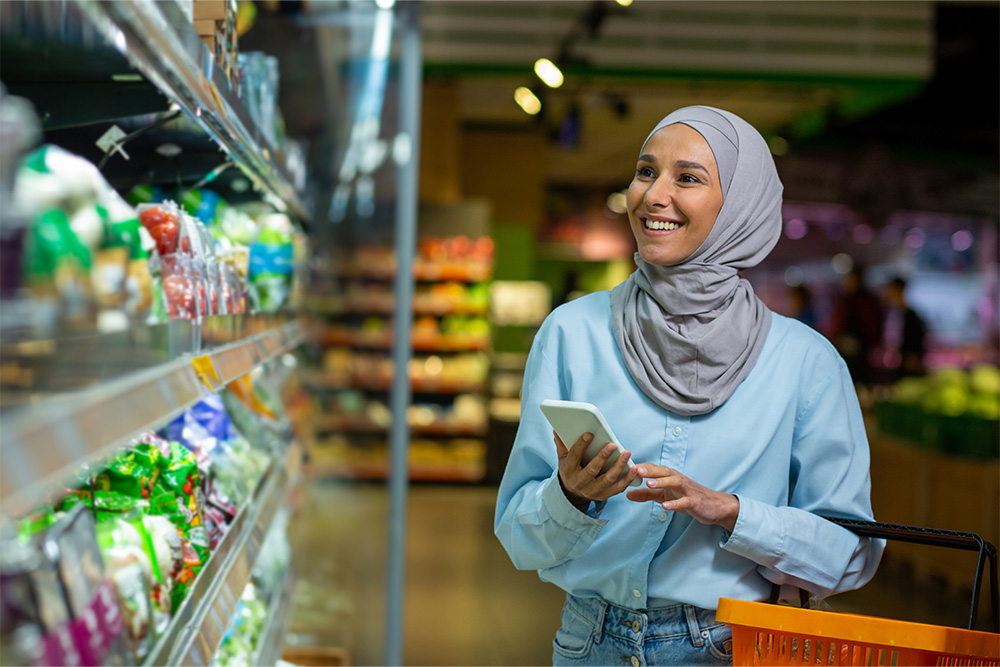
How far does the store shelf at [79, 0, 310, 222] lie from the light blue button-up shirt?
2.19ft

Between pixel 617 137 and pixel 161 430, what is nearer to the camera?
pixel 161 430

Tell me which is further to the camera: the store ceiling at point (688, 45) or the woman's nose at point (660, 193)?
the store ceiling at point (688, 45)

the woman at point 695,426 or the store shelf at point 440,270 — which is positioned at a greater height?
→ the store shelf at point 440,270

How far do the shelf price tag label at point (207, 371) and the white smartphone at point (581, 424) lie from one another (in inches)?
18.6

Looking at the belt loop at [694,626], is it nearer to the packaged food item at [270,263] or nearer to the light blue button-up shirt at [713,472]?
the light blue button-up shirt at [713,472]

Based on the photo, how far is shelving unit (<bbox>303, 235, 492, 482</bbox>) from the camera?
8.10 metres

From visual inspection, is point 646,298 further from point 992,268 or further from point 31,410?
point 992,268

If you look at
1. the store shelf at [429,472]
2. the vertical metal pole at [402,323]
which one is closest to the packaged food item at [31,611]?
the vertical metal pole at [402,323]

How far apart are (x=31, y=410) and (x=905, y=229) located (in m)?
13.1

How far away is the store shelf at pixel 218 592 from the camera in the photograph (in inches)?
45.5

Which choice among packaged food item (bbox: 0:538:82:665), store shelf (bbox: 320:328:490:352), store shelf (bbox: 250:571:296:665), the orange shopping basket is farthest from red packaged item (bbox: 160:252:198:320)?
store shelf (bbox: 320:328:490:352)

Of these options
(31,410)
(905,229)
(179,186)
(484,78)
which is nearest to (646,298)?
(31,410)

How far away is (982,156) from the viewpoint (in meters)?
10.2

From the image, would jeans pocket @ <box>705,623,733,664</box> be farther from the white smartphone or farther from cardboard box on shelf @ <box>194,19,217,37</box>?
cardboard box on shelf @ <box>194,19,217,37</box>
